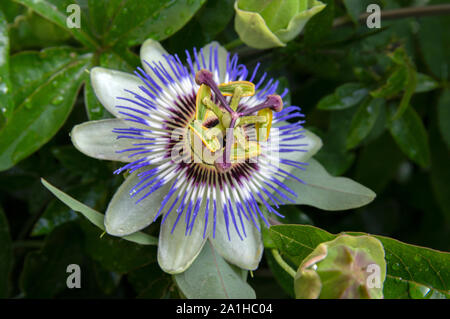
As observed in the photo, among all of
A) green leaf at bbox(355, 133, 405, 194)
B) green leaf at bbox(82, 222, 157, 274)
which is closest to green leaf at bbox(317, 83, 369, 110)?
green leaf at bbox(355, 133, 405, 194)

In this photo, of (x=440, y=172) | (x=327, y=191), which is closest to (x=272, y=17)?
(x=327, y=191)

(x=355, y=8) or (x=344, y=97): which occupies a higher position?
(x=355, y=8)

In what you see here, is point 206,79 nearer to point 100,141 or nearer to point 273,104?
point 273,104

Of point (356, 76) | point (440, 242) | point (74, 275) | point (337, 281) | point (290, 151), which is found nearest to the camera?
point (337, 281)

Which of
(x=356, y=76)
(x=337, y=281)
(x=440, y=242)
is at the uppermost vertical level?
(x=356, y=76)

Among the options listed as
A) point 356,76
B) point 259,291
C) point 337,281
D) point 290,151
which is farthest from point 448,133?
point 337,281

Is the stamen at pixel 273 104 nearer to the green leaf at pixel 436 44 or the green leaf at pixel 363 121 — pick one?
the green leaf at pixel 363 121

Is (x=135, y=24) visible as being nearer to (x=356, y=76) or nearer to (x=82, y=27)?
(x=82, y=27)
